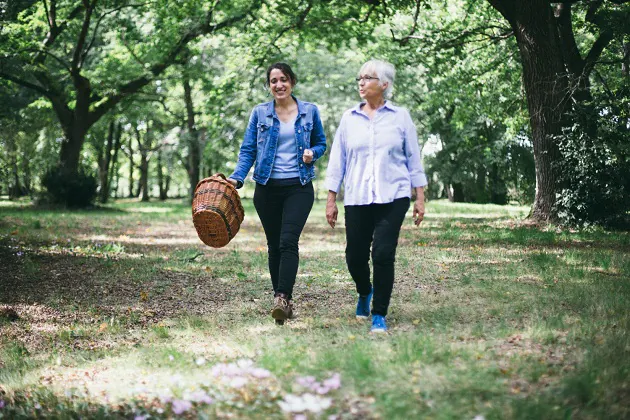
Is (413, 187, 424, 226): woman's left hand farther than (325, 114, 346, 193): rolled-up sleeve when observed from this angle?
No

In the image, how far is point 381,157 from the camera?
491 cm

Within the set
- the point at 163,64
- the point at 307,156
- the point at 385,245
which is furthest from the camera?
the point at 163,64

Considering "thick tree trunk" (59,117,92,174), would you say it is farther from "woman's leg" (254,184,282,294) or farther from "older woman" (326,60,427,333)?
"older woman" (326,60,427,333)

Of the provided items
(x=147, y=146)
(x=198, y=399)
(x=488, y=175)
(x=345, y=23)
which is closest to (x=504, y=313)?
(x=198, y=399)

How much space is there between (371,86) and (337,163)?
2.32 ft

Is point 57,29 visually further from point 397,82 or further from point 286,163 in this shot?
point 286,163

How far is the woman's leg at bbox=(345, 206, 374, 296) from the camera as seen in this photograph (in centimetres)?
505

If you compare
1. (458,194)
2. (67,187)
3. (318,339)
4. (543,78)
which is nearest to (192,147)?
(67,187)

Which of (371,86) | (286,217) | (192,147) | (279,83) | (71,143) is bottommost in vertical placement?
(286,217)

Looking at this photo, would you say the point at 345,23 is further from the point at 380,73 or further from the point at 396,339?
the point at 396,339

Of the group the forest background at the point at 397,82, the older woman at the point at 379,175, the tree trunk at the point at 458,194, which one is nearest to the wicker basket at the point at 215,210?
the older woman at the point at 379,175

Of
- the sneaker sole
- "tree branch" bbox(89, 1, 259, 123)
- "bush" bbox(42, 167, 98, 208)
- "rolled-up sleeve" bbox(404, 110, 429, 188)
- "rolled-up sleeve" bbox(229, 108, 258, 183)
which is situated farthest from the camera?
"bush" bbox(42, 167, 98, 208)

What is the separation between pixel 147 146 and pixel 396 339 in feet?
146

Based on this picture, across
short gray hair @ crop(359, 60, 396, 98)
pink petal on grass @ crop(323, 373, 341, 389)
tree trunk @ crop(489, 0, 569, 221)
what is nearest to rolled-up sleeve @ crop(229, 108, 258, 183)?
short gray hair @ crop(359, 60, 396, 98)
